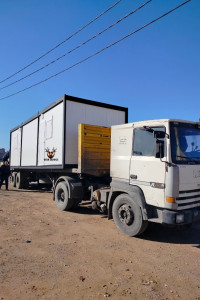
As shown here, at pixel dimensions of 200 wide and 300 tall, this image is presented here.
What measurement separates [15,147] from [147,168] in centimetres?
1084

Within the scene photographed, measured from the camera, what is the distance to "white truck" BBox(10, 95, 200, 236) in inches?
191

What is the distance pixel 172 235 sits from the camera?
580 cm

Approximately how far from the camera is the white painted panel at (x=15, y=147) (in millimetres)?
13227

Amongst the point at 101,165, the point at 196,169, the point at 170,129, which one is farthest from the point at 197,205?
the point at 101,165

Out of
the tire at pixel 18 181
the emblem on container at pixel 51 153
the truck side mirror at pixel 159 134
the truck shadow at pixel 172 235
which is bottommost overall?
the truck shadow at pixel 172 235

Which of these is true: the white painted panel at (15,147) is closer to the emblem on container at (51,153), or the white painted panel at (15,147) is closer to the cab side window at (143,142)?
the emblem on container at (51,153)

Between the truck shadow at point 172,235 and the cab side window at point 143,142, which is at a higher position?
the cab side window at point 143,142

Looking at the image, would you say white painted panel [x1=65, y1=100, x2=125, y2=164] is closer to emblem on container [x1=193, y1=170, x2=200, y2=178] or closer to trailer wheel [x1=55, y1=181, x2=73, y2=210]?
trailer wheel [x1=55, y1=181, x2=73, y2=210]

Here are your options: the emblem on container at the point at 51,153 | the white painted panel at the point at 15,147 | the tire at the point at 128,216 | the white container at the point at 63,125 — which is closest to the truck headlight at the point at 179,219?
the tire at the point at 128,216

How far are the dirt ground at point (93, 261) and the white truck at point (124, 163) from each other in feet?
1.86

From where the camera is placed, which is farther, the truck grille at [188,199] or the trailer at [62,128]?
the trailer at [62,128]

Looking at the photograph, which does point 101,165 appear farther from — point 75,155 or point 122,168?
point 122,168

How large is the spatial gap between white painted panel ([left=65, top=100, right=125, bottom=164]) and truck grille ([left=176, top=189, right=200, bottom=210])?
412cm

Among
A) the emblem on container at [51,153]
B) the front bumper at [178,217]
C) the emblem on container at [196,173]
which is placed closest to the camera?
the front bumper at [178,217]
